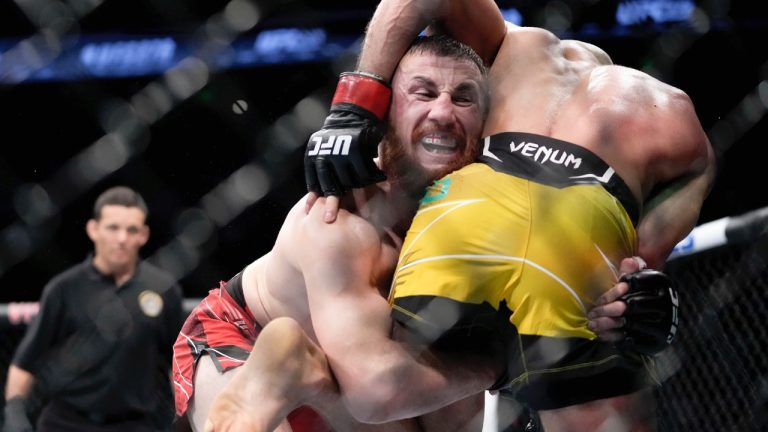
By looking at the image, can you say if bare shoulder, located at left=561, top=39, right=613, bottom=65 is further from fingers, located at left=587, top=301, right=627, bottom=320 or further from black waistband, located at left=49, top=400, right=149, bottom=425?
black waistband, located at left=49, top=400, right=149, bottom=425

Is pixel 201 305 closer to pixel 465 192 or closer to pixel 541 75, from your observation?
pixel 465 192

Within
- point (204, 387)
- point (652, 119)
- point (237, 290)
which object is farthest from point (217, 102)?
point (652, 119)

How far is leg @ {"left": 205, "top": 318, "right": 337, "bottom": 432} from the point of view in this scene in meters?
1.71

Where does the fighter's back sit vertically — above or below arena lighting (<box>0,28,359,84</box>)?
above

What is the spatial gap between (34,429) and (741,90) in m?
2.80

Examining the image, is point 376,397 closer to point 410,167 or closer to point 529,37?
point 410,167

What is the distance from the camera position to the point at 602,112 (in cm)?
188

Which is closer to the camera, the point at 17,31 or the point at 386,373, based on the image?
the point at 386,373

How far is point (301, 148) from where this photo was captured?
4.40m

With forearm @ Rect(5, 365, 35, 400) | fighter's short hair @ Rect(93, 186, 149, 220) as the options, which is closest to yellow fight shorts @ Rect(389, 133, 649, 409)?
fighter's short hair @ Rect(93, 186, 149, 220)

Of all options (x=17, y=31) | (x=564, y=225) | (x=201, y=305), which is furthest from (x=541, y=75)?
(x=17, y=31)

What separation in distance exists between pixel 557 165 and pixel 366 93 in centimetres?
37

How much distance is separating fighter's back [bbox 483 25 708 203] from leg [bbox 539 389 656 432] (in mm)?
370

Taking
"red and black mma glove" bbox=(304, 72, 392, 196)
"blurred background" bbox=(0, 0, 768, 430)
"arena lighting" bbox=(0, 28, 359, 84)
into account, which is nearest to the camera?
Result: "red and black mma glove" bbox=(304, 72, 392, 196)
